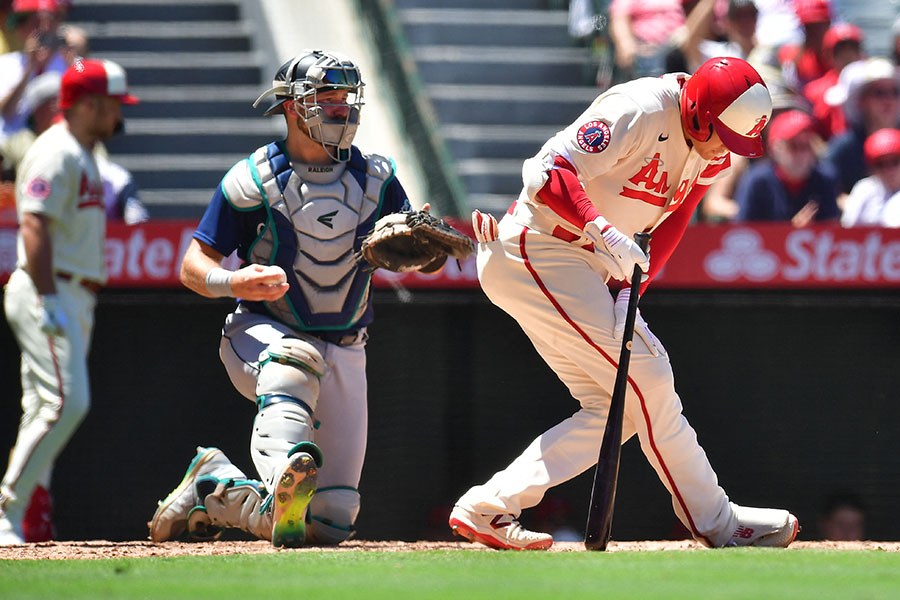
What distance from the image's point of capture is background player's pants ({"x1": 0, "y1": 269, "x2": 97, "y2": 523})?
6.21 metres

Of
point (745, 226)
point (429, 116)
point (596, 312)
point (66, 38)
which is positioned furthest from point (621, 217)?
point (66, 38)

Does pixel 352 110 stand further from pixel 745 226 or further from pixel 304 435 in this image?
pixel 745 226

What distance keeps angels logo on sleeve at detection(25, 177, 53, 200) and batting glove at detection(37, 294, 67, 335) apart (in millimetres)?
471

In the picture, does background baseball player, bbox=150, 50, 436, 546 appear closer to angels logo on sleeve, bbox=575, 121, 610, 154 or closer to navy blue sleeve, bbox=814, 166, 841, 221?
angels logo on sleeve, bbox=575, 121, 610, 154

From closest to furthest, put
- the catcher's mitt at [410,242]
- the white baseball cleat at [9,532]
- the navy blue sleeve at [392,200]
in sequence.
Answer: the catcher's mitt at [410,242]
the navy blue sleeve at [392,200]
the white baseball cleat at [9,532]

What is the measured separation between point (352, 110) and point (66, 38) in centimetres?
464

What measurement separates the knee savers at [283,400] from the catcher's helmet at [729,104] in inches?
65.3

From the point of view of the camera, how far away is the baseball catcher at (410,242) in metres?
5.06

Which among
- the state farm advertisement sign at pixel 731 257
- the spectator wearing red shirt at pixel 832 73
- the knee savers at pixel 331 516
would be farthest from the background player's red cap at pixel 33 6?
the knee savers at pixel 331 516

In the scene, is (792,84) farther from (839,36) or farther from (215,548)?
(215,548)

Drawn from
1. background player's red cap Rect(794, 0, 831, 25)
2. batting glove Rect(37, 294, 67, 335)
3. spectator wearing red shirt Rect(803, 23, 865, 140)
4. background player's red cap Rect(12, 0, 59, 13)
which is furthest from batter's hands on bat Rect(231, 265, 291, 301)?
background player's red cap Rect(794, 0, 831, 25)

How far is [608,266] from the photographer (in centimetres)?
484

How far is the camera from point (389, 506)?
7.14 m

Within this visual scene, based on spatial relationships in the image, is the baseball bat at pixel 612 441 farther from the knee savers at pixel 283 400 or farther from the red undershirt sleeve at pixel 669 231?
the knee savers at pixel 283 400
